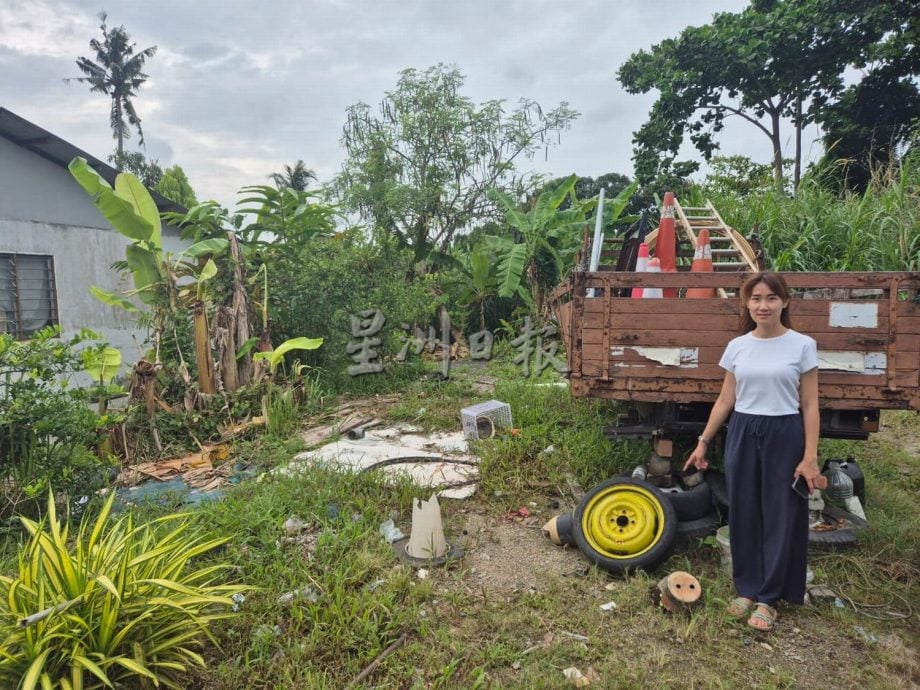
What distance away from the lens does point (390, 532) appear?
3283 mm

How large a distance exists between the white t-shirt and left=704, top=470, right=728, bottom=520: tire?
35.1 inches

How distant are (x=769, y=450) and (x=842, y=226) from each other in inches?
221

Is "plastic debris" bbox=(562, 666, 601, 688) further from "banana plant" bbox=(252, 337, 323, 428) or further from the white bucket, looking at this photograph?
"banana plant" bbox=(252, 337, 323, 428)

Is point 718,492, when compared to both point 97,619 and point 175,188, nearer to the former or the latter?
point 97,619

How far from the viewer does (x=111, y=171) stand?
25.8 ft

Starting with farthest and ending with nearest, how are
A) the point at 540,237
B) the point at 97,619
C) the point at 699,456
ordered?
the point at 540,237 < the point at 699,456 < the point at 97,619

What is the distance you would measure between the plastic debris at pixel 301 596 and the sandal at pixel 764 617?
1986 millimetres

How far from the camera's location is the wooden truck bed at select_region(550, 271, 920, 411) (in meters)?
2.81

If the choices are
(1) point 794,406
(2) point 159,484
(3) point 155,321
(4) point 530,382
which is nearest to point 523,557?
(1) point 794,406

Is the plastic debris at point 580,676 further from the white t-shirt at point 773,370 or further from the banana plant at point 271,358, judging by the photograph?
the banana plant at point 271,358

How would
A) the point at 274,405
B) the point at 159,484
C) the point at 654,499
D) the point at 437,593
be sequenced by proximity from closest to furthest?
→ the point at 437,593, the point at 654,499, the point at 159,484, the point at 274,405

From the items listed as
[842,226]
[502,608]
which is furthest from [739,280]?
[842,226]

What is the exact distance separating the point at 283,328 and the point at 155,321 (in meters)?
1.47

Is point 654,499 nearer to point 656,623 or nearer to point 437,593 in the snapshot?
point 656,623
